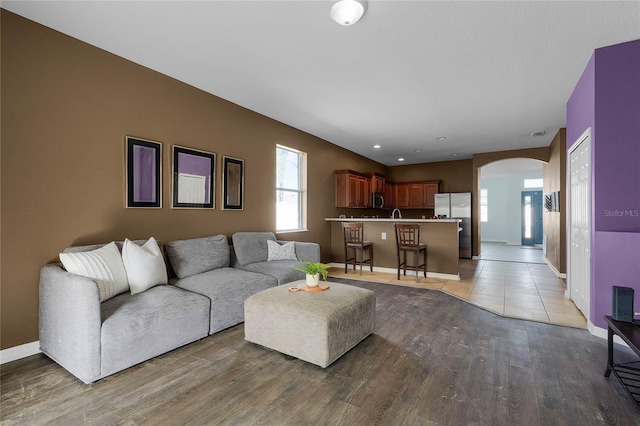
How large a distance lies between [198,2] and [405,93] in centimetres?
262

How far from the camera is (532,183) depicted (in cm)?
1125

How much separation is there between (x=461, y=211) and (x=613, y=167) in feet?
17.5

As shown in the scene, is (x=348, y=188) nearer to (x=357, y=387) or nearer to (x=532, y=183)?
(x=357, y=387)

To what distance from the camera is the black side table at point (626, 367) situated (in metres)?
1.85

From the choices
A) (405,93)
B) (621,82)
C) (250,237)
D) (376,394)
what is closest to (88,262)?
(250,237)

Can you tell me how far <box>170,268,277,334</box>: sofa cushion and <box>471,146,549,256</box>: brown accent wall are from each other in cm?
649

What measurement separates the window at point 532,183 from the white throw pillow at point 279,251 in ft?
35.6

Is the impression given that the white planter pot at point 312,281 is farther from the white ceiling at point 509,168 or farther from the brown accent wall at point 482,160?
the white ceiling at point 509,168

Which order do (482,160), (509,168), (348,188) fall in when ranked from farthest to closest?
(509,168) → (482,160) → (348,188)

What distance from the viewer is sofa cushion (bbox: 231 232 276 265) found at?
3.92 metres

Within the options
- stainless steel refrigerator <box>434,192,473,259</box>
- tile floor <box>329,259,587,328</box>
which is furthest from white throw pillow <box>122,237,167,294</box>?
stainless steel refrigerator <box>434,192,473,259</box>

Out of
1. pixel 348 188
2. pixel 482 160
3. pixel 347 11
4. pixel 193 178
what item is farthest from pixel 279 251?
pixel 482 160

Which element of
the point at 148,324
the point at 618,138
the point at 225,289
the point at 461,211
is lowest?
the point at 148,324

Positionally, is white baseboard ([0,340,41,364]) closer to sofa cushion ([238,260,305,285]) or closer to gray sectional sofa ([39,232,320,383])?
gray sectional sofa ([39,232,320,383])
